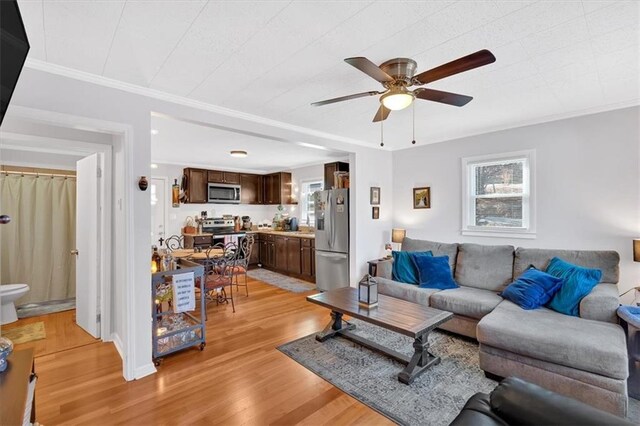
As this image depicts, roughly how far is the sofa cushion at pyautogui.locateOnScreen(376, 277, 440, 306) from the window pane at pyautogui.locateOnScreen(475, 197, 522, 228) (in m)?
1.35

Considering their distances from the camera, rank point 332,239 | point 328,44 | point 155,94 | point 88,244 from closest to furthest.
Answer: point 328,44
point 155,94
point 88,244
point 332,239

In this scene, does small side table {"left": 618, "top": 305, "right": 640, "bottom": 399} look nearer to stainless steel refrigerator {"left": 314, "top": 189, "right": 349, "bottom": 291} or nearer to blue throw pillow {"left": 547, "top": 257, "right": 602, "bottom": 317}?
blue throw pillow {"left": 547, "top": 257, "right": 602, "bottom": 317}

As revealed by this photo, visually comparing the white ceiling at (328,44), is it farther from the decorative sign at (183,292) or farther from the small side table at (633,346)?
the small side table at (633,346)

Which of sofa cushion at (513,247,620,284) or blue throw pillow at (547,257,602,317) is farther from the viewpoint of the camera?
sofa cushion at (513,247,620,284)

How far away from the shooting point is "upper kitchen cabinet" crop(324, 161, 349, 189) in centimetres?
563

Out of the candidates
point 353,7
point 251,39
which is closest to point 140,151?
point 251,39

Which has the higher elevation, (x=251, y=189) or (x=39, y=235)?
(x=251, y=189)

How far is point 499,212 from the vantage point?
3994mm

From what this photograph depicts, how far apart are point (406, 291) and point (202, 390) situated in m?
2.35

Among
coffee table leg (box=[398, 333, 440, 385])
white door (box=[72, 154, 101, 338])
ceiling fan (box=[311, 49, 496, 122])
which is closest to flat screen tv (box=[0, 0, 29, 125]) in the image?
ceiling fan (box=[311, 49, 496, 122])

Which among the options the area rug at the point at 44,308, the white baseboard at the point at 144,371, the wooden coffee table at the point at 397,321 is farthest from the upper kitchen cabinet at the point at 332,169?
the area rug at the point at 44,308

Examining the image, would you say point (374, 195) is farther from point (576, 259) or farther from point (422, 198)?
point (576, 259)

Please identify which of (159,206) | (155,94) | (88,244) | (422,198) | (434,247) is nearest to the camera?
(155,94)

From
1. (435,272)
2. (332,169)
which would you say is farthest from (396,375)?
(332,169)
